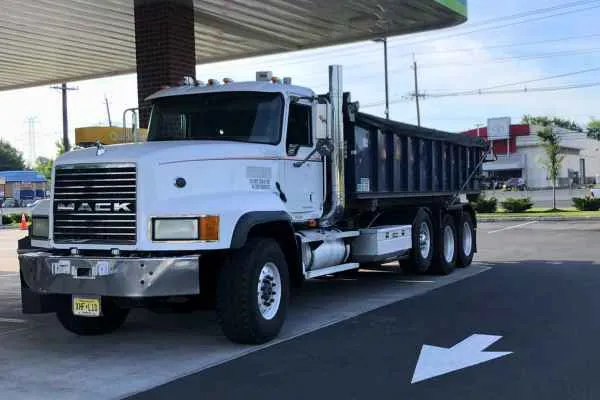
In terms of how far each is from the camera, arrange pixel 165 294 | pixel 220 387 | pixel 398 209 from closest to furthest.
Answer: pixel 220 387, pixel 165 294, pixel 398 209

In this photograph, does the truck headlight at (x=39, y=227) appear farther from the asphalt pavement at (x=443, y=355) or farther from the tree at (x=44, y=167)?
the tree at (x=44, y=167)

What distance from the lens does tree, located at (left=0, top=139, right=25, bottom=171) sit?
12950cm

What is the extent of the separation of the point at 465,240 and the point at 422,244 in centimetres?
205

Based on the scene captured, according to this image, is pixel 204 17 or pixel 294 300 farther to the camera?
pixel 204 17

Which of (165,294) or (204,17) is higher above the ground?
(204,17)

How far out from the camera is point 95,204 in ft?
23.9

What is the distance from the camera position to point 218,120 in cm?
855

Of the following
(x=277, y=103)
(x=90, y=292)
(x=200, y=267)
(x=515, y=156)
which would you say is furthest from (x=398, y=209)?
(x=515, y=156)

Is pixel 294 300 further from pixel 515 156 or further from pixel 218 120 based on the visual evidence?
pixel 515 156

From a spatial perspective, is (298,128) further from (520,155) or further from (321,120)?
(520,155)

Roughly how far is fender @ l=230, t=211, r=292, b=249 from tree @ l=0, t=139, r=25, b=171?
433 ft

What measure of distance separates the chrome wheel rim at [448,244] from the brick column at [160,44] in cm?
570

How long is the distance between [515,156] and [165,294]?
80.7m

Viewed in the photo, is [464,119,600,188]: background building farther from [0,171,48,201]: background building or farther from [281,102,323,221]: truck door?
[281,102,323,221]: truck door
